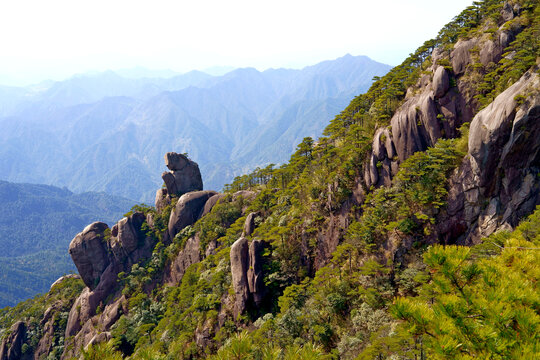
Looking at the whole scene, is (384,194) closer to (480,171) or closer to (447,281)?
(480,171)

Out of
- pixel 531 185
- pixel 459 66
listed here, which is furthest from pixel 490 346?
pixel 459 66

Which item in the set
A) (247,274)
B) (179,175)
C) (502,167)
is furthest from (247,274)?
(179,175)

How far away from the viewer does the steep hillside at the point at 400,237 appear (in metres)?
7.92

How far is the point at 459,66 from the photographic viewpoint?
126 ft

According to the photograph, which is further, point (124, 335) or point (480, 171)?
point (124, 335)

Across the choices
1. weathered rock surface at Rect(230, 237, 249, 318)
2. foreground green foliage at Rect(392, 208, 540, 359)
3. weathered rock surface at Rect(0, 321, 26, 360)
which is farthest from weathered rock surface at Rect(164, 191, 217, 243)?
foreground green foliage at Rect(392, 208, 540, 359)

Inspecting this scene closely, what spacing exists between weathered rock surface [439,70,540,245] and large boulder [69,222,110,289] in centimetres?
8021

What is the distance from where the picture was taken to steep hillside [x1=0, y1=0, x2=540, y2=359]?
26.0 feet

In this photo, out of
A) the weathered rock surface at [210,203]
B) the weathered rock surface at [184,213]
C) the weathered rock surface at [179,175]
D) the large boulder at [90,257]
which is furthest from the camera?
the weathered rock surface at [179,175]

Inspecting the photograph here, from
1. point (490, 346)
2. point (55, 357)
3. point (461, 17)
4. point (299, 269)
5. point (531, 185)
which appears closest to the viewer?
point (490, 346)

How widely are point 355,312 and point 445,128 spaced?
81.0ft

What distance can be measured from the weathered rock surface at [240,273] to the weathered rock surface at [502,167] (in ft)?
85.7

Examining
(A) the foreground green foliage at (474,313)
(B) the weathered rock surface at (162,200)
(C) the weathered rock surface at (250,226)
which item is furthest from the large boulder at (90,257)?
(A) the foreground green foliage at (474,313)

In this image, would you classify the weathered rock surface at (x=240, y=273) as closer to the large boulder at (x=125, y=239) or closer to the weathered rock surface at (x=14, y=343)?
the large boulder at (x=125, y=239)
